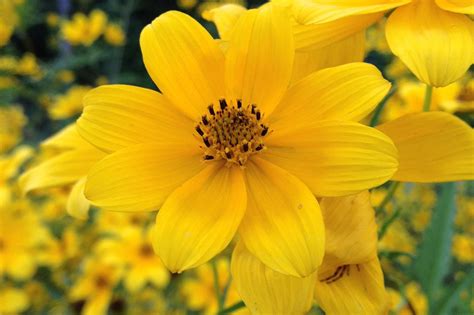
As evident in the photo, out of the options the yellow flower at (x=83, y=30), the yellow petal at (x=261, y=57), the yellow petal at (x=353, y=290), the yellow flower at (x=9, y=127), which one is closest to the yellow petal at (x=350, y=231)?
the yellow petal at (x=353, y=290)

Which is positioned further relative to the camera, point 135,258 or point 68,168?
point 135,258

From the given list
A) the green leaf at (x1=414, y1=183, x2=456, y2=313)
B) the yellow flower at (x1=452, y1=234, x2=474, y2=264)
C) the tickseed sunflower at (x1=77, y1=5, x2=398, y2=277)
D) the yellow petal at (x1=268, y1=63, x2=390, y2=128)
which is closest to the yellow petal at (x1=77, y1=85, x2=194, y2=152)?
the tickseed sunflower at (x1=77, y1=5, x2=398, y2=277)

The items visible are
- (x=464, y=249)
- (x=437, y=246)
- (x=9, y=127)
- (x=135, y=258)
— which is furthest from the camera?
(x=9, y=127)

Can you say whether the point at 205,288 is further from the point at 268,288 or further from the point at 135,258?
the point at 268,288

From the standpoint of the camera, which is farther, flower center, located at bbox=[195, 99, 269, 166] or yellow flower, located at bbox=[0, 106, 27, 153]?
yellow flower, located at bbox=[0, 106, 27, 153]

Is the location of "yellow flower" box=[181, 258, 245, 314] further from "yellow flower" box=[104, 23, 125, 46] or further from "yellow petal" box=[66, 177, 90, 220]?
"yellow flower" box=[104, 23, 125, 46]

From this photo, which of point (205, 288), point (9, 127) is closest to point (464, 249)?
point (205, 288)
